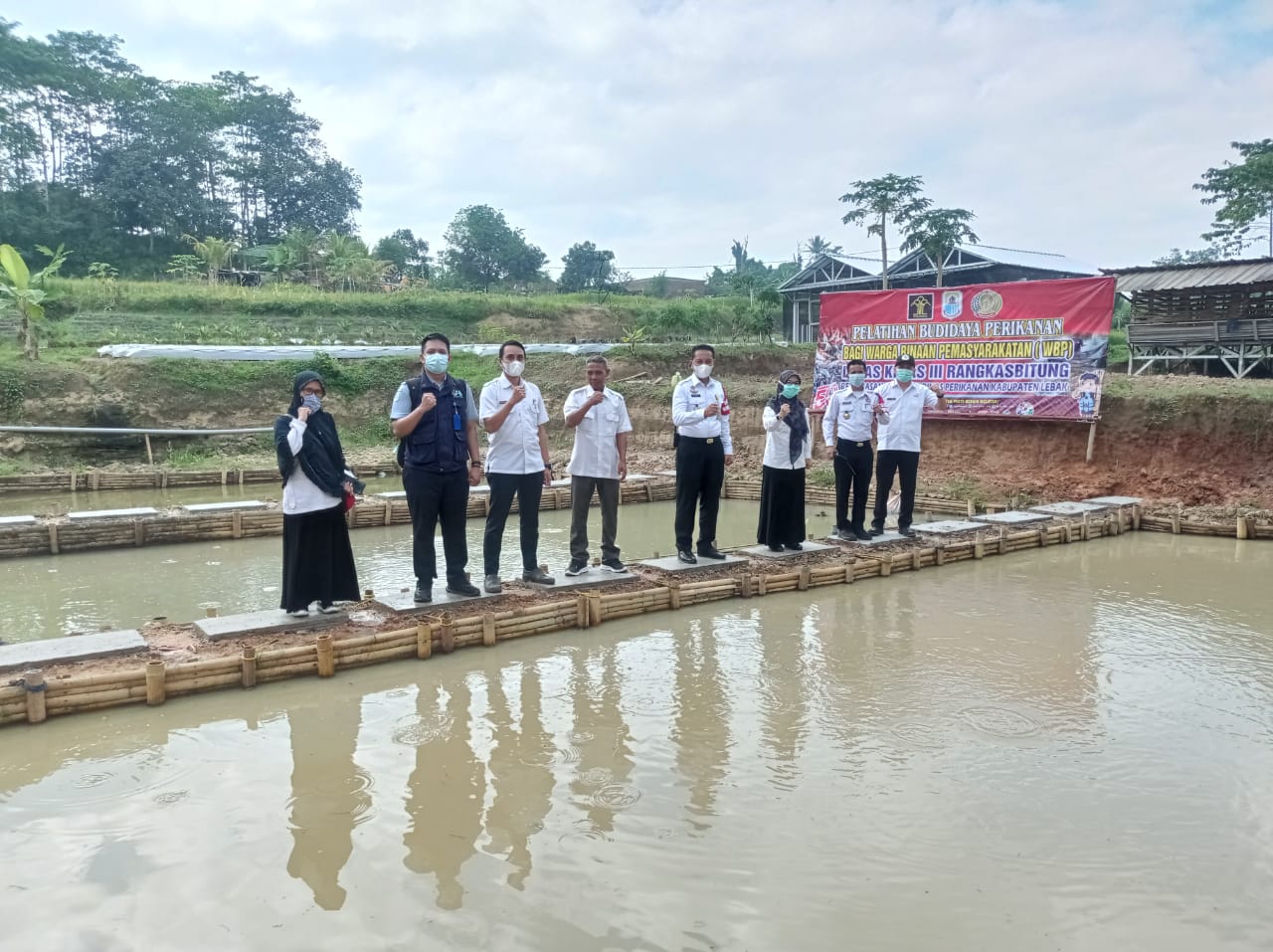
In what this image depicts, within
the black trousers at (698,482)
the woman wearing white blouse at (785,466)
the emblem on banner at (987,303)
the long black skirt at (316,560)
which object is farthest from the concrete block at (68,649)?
the emblem on banner at (987,303)

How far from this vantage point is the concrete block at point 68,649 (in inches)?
151

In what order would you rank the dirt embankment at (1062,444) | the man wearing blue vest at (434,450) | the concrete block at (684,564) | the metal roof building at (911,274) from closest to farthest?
1. the man wearing blue vest at (434,450)
2. the concrete block at (684,564)
3. the dirt embankment at (1062,444)
4. the metal roof building at (911,274)

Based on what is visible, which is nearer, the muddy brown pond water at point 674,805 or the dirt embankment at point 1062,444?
the muddy brown pond water at point 674,805

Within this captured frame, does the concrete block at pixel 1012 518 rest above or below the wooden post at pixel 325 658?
above

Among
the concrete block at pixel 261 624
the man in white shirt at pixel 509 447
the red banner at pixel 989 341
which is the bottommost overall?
the concrete block at pixel 261 624

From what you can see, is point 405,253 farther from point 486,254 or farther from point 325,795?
point 325,795

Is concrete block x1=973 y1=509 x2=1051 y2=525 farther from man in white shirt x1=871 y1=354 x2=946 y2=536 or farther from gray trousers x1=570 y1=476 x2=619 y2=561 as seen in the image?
gray trousers x1=570 y1=476 x2=619 y2=561

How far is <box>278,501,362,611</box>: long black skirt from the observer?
4.43 metres

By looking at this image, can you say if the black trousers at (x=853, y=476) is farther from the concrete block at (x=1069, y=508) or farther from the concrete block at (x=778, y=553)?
the concrete block at (x=1069, y=508)

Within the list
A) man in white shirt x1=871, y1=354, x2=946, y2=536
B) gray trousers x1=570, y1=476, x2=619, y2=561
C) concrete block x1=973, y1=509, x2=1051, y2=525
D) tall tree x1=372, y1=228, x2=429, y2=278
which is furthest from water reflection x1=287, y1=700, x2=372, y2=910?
tall tree x1=372, y1=228, x2=429, y2=278

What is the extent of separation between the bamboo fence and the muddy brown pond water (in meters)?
0.10

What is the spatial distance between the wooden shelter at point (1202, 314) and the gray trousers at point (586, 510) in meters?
14.2

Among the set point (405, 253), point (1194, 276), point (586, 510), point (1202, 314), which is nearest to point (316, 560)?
point (586, 510)

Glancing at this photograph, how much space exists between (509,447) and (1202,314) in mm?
15897
